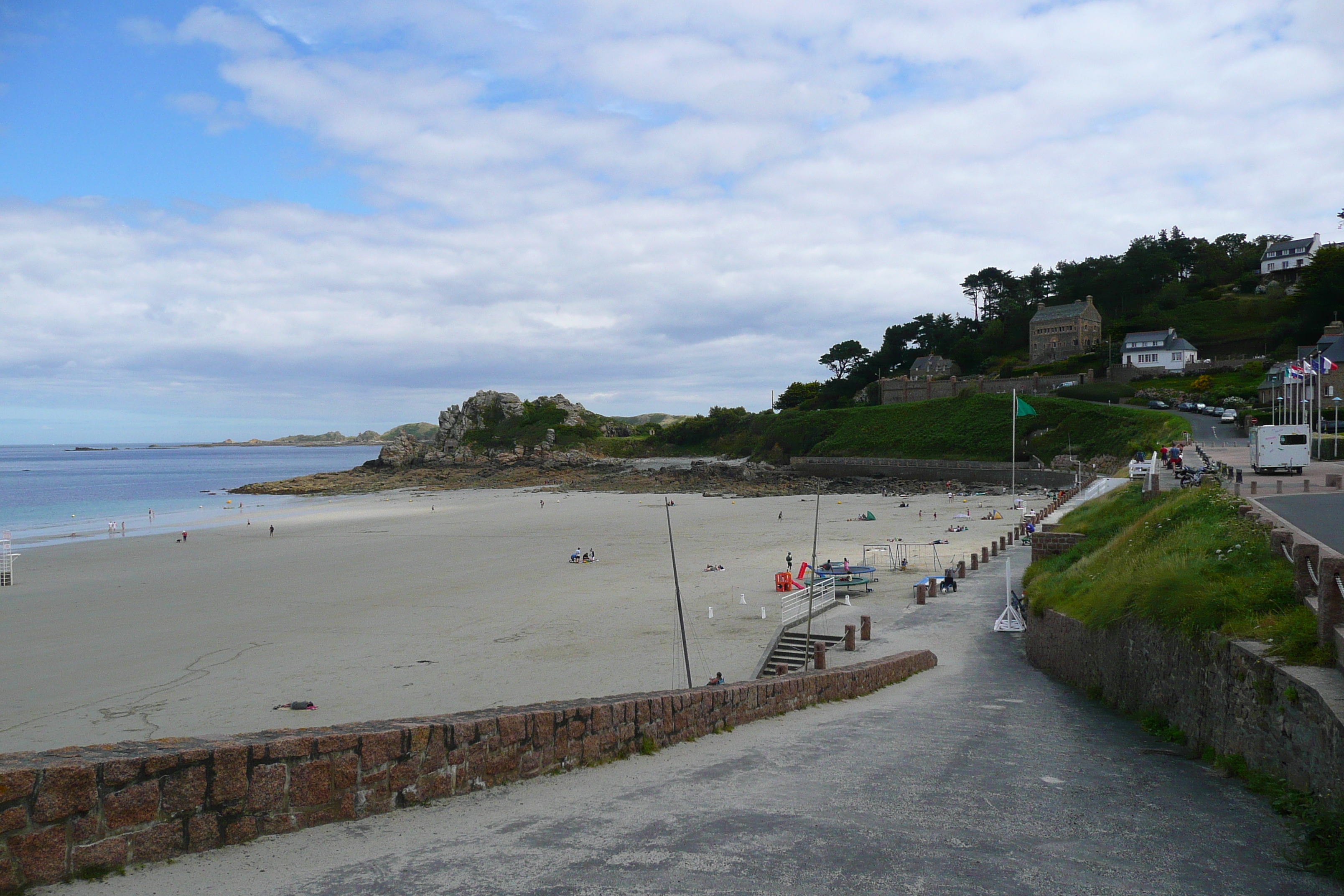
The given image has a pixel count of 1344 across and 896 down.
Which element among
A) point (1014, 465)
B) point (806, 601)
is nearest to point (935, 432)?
point (1014, 465)

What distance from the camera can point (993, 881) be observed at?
5.08 meters

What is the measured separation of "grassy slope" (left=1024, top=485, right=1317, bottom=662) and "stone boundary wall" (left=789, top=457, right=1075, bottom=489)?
48.2 m

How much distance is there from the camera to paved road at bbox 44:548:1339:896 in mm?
4957

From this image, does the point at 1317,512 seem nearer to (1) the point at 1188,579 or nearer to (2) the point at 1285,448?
(1) the point at 1188,579

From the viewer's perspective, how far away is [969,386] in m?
102

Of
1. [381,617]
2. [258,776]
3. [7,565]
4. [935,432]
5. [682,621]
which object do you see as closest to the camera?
[258,776]

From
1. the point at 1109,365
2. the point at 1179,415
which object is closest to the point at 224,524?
the point at 1179,415

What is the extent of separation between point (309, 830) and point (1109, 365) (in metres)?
102

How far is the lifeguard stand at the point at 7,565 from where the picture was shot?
A: 30.8 meters

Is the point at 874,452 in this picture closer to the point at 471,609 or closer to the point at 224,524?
the point at 224,524

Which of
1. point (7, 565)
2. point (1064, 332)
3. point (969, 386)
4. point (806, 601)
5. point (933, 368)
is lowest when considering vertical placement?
point (7, 565)

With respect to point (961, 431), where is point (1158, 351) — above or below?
above

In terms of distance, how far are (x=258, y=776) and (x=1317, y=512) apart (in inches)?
753

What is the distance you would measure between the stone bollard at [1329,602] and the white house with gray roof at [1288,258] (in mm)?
128694
